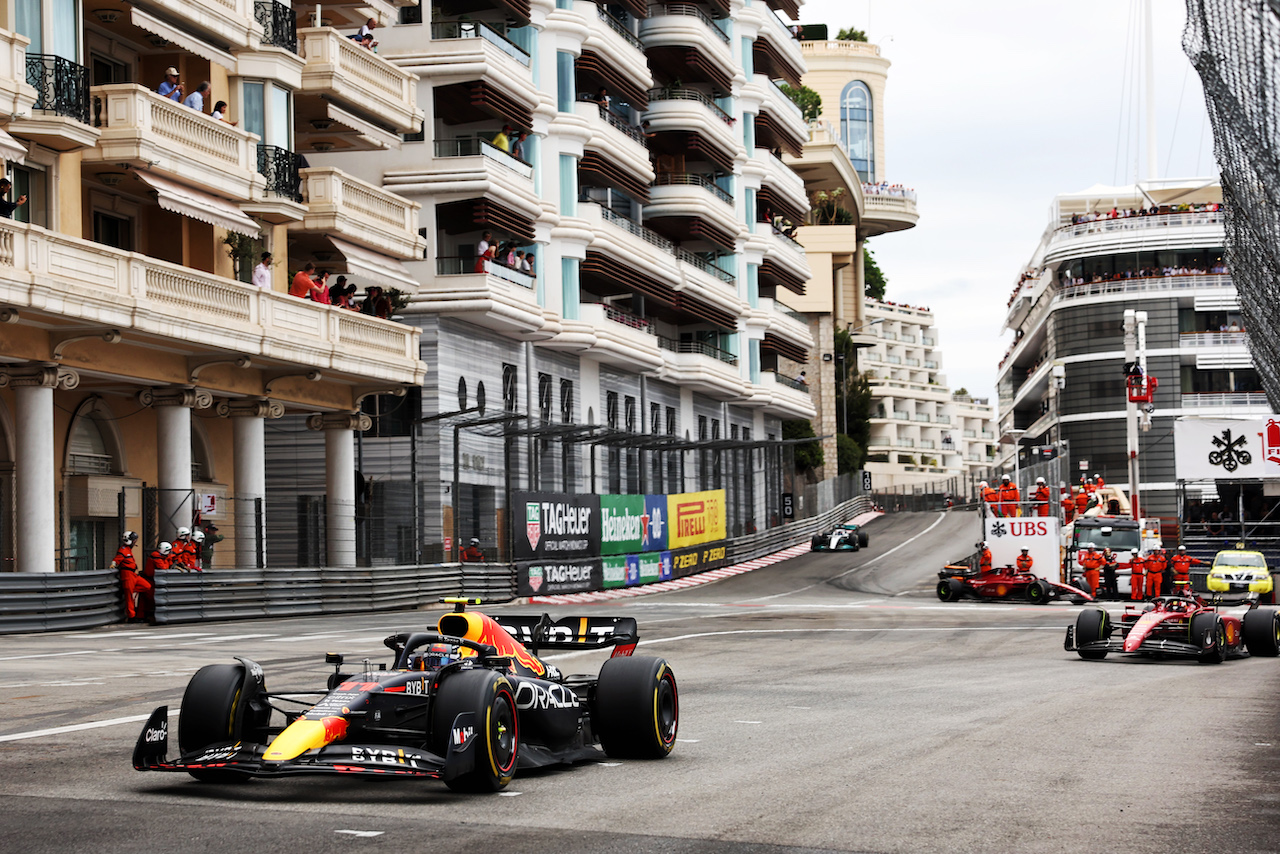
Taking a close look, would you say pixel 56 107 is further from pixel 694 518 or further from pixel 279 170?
pixel 694 518

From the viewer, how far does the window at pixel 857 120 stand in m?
139

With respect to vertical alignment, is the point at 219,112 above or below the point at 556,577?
above

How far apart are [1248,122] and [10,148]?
21.0 metres

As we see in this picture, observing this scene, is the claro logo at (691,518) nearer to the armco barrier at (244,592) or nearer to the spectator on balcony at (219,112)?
the armco barrier at (244,592)

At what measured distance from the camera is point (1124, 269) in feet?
298

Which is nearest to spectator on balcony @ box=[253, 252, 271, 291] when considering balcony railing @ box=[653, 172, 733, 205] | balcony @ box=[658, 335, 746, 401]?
balcony @ box=[658, 335, 746, 401]

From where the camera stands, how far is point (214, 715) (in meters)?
9.60

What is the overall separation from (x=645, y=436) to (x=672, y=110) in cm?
1631

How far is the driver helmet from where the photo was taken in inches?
408

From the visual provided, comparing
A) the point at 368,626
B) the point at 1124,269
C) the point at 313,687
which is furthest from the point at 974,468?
the point at 313,687

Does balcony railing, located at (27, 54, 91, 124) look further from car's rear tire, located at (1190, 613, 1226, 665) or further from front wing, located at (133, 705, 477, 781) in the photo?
front wing, located at (133, 705, 477, 781)

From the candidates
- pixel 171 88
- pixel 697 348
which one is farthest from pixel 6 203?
pixel 697 348

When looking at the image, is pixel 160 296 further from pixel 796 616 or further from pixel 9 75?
pixel 796 616

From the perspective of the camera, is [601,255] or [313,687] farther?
[601,255]
